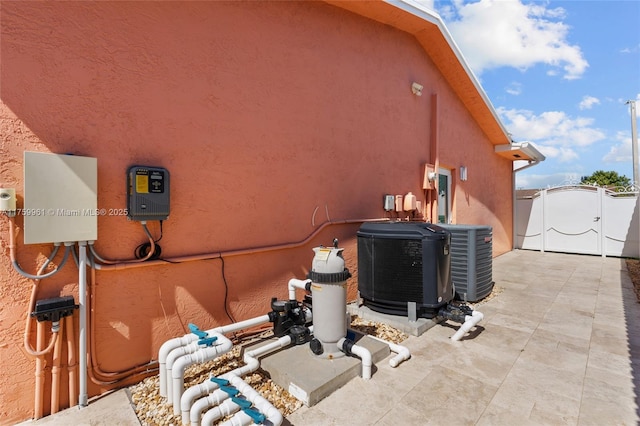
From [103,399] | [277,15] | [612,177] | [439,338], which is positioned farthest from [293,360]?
[612,177]

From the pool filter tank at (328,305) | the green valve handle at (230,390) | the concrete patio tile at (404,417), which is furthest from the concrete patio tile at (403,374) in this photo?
the green valve handle at (230,390)

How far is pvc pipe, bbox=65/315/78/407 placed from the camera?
2422mm

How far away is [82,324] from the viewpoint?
2.46 metres

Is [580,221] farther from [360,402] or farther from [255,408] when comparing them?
[255,408]

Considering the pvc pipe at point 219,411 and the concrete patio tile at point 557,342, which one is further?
the concrete patio tile at point 557,342

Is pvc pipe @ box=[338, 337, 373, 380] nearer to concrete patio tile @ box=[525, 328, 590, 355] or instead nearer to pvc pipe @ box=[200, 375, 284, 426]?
pvc pipe @ box=[200, 375, 284, 426]

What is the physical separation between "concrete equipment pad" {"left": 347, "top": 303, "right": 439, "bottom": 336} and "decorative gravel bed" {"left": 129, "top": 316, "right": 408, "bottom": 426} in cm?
183

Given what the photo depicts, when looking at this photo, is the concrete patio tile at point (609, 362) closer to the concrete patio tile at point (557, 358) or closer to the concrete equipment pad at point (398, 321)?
the concrete patio tile at point (557, 358)

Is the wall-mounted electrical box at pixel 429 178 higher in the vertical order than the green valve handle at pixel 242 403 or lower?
higher

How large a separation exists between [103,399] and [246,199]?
2210 millimetres

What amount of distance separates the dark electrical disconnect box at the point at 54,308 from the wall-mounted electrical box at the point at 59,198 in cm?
45

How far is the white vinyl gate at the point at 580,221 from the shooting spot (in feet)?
31.8

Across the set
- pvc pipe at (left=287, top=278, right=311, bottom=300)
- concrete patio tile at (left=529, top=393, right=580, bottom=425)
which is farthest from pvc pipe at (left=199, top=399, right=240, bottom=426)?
concrete patio tile at (left=529, top=393, right=580, bottom=425)

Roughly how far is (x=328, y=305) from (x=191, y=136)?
7.24ft
